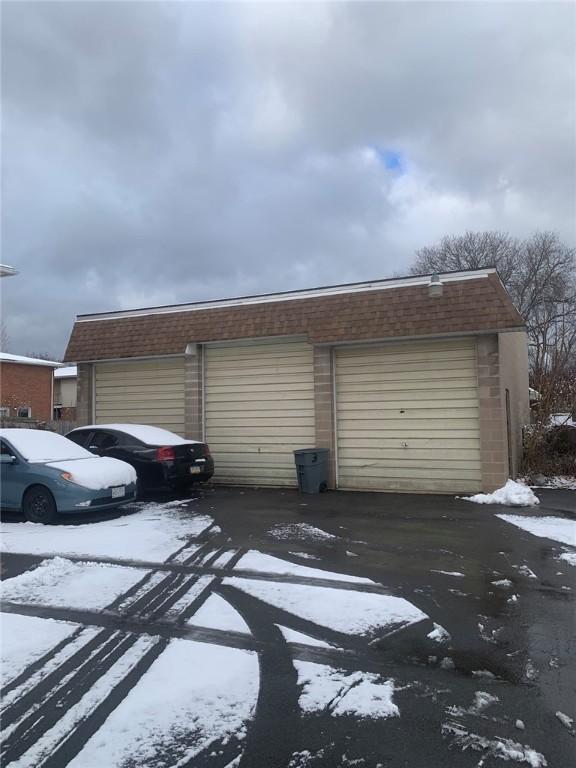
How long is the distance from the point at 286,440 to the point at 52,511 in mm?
5786

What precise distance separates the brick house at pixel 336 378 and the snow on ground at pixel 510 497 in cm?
39

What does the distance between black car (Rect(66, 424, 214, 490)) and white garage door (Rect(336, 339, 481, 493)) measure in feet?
10.5

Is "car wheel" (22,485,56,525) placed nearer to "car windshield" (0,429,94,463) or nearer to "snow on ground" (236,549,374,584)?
"car windshield" (0,429,94,463)

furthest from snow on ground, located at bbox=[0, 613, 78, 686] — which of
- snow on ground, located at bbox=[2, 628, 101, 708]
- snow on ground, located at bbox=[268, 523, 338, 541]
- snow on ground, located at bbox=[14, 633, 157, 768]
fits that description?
snow on ground, located at bbox=[268, 523, 338, 541]

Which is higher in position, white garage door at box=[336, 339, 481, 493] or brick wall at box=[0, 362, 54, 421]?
brick wall at box=[0, 362, 54, 421]

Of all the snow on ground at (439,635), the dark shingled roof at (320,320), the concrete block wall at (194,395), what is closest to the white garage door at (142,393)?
the concrete block wall at (194,395)

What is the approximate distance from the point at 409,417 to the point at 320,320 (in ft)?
9.28

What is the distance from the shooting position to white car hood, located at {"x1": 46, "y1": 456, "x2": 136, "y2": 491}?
8594 millimetres

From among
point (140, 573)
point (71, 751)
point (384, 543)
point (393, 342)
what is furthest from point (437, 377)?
point (71, 751)

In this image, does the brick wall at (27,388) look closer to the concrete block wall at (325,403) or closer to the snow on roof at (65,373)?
the snow on roof at (65,373)

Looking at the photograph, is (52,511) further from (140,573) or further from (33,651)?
(33,651)

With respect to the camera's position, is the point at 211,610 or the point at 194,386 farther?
the point at 194,386

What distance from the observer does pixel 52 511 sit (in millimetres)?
8508

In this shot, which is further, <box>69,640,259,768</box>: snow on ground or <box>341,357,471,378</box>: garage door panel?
<box>341,357,471,378</box>: garage door panel
